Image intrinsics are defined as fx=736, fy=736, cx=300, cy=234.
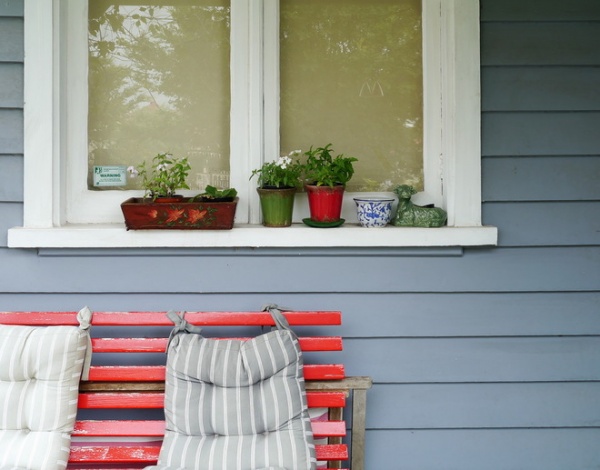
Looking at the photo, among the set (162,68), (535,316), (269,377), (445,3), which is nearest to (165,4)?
(162,68)

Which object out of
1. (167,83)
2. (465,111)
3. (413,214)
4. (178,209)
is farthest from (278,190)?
(465,111)

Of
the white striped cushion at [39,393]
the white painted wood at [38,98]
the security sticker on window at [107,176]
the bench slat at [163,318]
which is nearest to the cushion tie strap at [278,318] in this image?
the bench slat at [163,318]

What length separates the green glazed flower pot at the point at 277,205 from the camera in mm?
2445

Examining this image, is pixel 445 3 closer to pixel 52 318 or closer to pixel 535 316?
pixel 535 316

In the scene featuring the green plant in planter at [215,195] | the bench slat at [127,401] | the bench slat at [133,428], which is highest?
the green plant in planter at [215,195]

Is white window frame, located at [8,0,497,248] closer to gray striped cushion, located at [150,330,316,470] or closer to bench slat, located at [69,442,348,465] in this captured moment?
gray striped cushion, located at [150,330,316,470]

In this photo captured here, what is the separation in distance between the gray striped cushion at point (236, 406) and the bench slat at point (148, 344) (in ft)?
0.30

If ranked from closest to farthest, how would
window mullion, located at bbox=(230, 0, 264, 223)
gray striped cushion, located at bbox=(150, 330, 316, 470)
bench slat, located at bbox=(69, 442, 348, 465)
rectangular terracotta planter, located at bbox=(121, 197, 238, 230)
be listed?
gray striped cushion, located at bbox=(150, 330, 316, 470)
bench slat, located at bbox=(69, 442, 348, 465)
rectangular terracotta planter, located at bbox=(121, 197, 238, 230)
window mullion, located at bbox=(230, 0, 264, 223)

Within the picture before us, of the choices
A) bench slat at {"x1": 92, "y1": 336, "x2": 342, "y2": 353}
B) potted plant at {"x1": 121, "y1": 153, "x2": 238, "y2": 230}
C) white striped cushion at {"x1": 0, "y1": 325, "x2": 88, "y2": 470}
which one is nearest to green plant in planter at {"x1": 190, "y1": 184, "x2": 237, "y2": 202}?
potted plant at {"x1": 121, "y1": 153, "x2": 238, "y2": 230}

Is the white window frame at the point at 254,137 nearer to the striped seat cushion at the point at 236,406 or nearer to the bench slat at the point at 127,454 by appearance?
the striped seat cushion at the point at 236,406

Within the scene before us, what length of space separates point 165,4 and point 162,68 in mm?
227

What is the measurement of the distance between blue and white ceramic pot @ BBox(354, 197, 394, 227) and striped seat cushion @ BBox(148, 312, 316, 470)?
512 millimetres

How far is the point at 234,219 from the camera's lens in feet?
8.22

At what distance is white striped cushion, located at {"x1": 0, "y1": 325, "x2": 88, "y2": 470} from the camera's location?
85.7 inches
